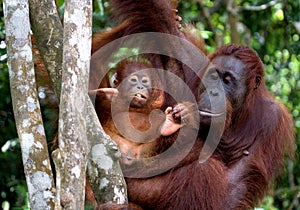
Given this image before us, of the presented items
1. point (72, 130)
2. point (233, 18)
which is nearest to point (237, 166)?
point (72, 130)

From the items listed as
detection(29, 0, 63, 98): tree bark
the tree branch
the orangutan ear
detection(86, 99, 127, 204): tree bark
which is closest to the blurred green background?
the tree branch

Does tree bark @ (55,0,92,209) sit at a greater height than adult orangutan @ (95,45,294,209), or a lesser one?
greater

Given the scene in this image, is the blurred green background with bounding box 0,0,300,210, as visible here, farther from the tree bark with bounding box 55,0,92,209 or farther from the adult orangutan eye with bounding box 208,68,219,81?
the tree bark with bounding box 55,0,92,209

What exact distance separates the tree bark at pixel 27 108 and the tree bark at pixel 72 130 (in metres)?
0.41

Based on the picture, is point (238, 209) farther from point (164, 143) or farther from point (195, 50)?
point (195, 50)

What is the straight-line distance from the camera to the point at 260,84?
391 centimetres

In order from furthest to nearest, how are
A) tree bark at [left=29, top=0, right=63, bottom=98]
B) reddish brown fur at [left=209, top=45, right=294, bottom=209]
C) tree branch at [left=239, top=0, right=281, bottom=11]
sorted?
1. tree branch at [left=239, top=0, right=281, bottom=11]
2. reddish brown fur at [left=209, top=45, right=294, bottom=209]
3. tree bark at [left=29, top=0, right=63, bottom=98]

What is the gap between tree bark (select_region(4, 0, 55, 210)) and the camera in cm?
267

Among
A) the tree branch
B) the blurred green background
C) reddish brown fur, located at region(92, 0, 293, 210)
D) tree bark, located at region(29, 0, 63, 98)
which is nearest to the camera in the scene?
tree bark, located at region(29, 0, 63, 98)

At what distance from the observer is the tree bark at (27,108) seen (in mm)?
2666

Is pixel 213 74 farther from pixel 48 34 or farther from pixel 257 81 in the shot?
pixel 48 34

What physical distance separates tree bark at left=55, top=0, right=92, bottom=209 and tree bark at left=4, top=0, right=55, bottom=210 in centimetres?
41

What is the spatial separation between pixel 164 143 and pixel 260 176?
2.05ft

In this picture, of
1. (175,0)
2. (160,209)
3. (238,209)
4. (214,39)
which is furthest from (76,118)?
(214,39)
